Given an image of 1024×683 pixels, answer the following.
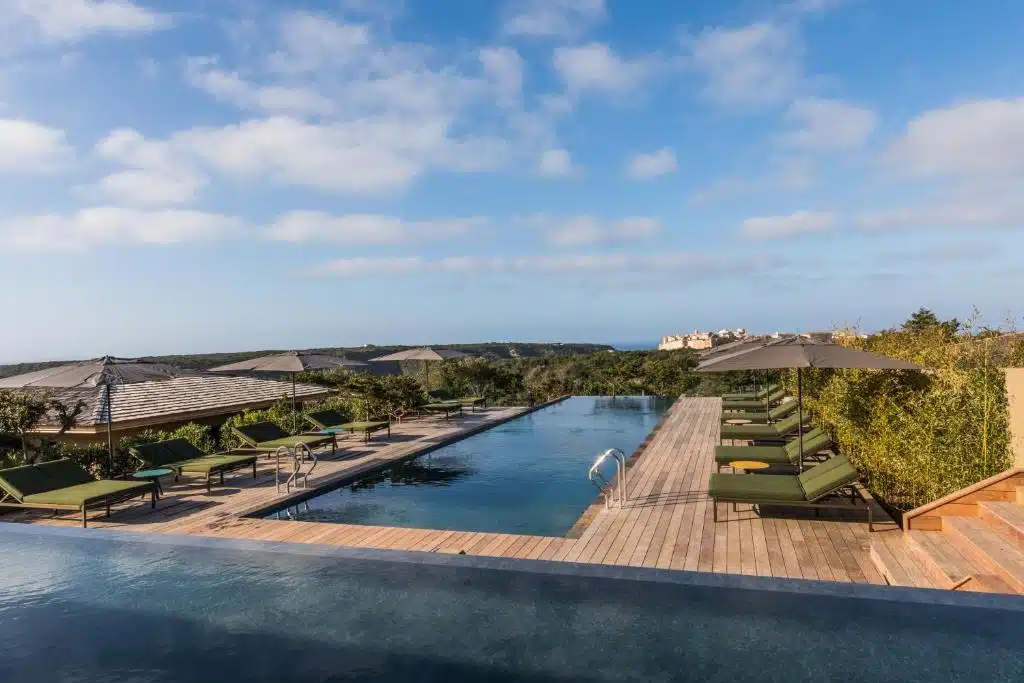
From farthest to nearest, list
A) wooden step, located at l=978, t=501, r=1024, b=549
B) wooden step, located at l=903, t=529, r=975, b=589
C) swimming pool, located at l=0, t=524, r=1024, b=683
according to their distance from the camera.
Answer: wooden step, located at l=978, t=501, r=1024, b=549, wooden step, located at l=903, t=529, r=975, b=589, swimming pool, located at l=0, t=524, r=1024, b=683

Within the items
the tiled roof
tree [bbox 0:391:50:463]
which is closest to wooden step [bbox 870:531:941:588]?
tree [bbox 0:391:50:463]

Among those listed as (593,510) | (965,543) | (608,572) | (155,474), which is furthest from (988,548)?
(155,474)

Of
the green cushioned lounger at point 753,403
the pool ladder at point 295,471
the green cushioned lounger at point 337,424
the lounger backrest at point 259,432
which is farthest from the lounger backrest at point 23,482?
the green cushioned lounger at point 753,403

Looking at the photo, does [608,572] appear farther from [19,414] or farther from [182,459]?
[19,414]

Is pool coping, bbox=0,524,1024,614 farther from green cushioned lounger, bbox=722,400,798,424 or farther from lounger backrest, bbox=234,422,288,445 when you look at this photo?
green cushioned lounger, bbox=722,400,798,424

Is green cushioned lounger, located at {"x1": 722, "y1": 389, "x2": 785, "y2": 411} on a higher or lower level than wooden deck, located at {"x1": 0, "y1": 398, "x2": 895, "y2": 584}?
higher

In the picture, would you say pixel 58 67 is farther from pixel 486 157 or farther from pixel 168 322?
pixel 168 322

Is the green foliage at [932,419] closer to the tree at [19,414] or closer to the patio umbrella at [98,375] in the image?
the patio umbrella at [98,375]
